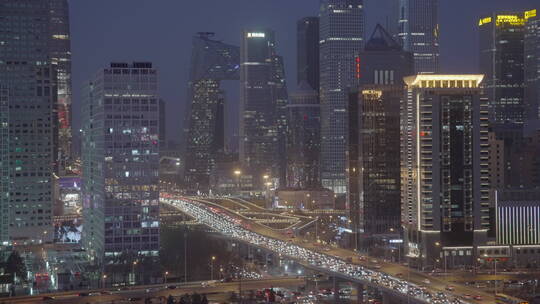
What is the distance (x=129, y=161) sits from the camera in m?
75.2

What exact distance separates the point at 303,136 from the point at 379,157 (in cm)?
8462

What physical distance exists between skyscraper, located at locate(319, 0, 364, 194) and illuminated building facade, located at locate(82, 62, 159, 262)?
301ft

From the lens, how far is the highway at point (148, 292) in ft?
202

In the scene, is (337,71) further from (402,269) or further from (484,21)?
(402,269)

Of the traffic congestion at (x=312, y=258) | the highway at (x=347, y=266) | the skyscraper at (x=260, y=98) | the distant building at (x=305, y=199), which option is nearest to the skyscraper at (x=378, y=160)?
the highway at (x=347, y=266)

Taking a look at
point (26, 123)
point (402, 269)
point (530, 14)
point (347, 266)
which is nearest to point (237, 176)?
point (530, 14)

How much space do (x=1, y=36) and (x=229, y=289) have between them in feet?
139

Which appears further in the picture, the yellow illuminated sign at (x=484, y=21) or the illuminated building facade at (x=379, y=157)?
the yellow illuminated sign at (x=484, y=21)

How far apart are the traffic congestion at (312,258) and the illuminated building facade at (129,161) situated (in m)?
12.8

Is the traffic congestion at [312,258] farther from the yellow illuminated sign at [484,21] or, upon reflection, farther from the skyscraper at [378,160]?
the yellow illuminated sign at [484,21]

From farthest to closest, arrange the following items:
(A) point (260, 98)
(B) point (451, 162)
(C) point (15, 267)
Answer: (A) point (260, 98) → (B) point (451, 162) → (C) point (15, 267)

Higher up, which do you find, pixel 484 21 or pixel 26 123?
pixel 484 21

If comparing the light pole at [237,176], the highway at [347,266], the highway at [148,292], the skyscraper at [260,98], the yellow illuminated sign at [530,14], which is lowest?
the highway at [148,292]

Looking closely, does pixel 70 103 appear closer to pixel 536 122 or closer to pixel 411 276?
pixel 536 122
